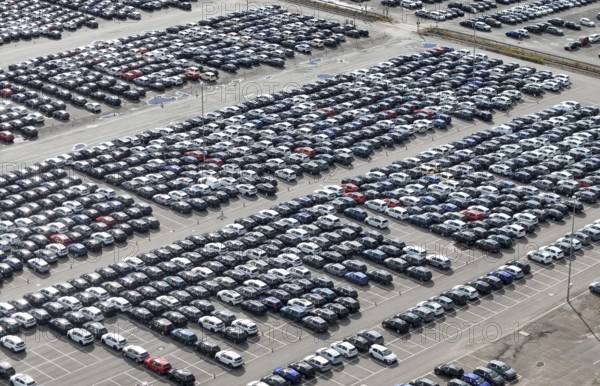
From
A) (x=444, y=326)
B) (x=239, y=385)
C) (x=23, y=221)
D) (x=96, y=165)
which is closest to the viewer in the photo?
(x=239, y=385)

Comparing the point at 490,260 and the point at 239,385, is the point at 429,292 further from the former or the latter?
the point at 239,385

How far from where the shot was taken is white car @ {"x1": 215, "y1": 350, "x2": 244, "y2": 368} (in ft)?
473

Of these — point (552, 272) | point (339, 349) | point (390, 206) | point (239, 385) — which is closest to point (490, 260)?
point (552, 272)

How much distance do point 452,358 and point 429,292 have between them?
1669 cm

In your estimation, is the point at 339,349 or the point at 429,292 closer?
the point at 339,349

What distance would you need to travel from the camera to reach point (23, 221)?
17925 cm

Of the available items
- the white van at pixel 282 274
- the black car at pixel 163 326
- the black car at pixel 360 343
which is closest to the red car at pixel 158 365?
the black car at pixel 163 326

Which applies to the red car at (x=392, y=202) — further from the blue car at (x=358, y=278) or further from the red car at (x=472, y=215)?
the blue car at (x=358, y=278)

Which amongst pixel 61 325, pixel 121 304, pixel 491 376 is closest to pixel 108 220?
pixel 121 304

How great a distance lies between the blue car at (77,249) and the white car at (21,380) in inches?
1259

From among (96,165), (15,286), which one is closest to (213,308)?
(15,286)

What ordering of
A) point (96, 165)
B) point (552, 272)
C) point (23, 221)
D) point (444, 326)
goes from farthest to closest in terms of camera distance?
1. point (96, 165)
2. point (23, 221)
3. point (552, 272)
4. point (444, 326)

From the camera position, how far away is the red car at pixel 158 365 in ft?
468

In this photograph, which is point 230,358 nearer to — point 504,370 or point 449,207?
point 504,370
